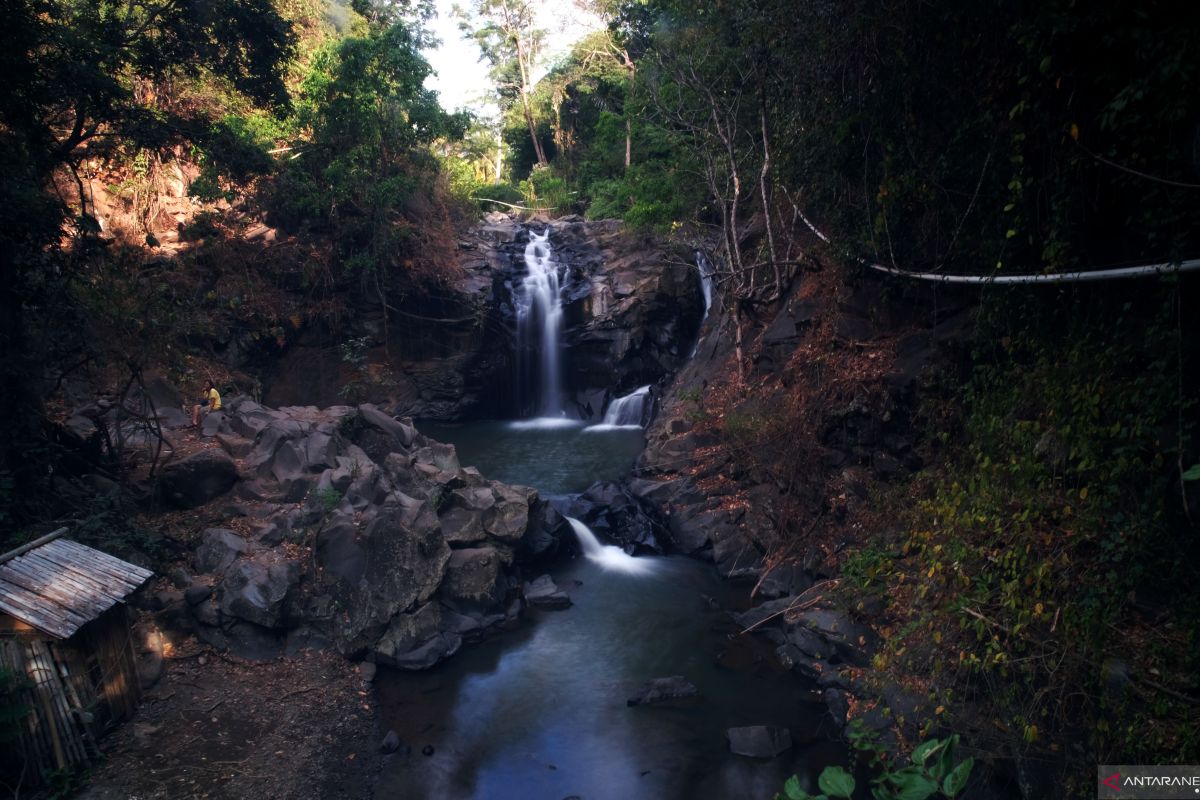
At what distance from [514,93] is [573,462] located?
27790mm

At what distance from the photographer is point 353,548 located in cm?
919

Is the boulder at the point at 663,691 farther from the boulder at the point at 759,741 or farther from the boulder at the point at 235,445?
the boulder at the point at 235,445

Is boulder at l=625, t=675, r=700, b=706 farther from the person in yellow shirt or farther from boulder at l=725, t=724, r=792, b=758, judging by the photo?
the person in yellow shirt

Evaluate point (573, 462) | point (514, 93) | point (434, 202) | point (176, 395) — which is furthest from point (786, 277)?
point (514, 93)

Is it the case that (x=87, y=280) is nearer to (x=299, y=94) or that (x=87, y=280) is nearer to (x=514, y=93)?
(x=299, y=94)

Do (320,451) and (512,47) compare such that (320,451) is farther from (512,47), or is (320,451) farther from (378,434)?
(512,47)

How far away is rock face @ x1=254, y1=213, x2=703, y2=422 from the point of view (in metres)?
20.9

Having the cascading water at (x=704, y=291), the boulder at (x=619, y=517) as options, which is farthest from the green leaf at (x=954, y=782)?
the cascading water at (x=704, y=291)

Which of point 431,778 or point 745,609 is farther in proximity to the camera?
point 745,609

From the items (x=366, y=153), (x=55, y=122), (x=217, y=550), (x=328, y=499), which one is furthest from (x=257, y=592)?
Result: (x=366, y=153)

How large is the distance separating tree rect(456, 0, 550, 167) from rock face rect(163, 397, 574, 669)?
85.1 feet

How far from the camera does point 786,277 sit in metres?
13.5

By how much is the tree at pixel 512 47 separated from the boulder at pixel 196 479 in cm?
2688

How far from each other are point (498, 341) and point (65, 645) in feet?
54.6
